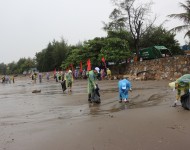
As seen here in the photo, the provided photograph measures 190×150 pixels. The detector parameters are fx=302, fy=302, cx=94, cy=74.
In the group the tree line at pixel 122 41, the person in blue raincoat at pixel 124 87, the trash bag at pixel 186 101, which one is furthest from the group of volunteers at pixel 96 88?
the tree line at pixel 122 41

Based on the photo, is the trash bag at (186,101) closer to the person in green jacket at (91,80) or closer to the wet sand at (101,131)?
the wet sand at (101,131)

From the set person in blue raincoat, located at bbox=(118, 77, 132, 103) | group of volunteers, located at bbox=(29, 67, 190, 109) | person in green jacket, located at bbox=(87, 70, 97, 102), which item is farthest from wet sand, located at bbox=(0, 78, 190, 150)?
person in green jacket, located at bbox=(87, 70, 97, 102)

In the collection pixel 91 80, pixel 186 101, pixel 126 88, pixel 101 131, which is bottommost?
pixel 101 131

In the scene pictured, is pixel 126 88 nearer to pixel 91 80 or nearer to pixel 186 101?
Result: pixel 91 80

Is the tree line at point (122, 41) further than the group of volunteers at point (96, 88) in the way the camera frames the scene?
Yes

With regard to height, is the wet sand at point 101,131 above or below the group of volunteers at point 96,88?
below

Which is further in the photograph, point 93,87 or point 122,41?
point 122,41

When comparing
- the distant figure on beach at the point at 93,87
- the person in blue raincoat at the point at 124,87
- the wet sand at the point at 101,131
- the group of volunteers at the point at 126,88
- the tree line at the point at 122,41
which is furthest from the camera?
the tree line at the point at 122,41

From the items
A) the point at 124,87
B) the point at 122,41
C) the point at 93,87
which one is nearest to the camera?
the point at 124,87

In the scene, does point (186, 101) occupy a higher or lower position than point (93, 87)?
lower

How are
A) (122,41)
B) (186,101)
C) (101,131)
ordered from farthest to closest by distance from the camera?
(122,41), (186,101), (101,131)

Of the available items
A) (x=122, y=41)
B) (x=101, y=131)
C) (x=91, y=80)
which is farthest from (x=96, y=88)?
(x=122, y=41)

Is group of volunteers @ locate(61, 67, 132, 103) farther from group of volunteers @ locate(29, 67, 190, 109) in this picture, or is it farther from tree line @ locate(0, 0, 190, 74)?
tree line @ locate(0, 0, 190, 74)

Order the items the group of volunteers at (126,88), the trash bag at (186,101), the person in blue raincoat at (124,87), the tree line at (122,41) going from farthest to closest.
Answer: the tree line at (122,41) < the person in blue raincoat at (124,87) < the group of volunteers at (126,88) < the trash bag at (186,101)
